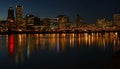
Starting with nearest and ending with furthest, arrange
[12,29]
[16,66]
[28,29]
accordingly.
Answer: [16,66]
[12,29]
[28,29]

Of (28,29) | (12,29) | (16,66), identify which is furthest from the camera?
(28,29)

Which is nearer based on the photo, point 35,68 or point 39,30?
point 35,68

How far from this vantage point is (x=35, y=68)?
67.7 feet

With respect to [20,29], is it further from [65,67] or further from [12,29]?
[65,67]

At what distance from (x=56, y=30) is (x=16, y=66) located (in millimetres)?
169641

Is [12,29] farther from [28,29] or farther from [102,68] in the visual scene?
[102,68]

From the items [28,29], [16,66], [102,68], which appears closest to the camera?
[102,68]

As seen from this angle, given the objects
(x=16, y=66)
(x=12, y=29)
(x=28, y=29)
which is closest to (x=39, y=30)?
(x=28, y=29)

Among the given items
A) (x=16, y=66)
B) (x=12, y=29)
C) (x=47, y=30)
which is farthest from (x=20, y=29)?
(x=16, y=66)

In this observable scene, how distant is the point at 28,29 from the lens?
181125 mm

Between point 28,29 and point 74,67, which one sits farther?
point 28,29

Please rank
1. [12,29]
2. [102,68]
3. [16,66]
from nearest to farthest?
[102,68] < [16,66] < [12,29]

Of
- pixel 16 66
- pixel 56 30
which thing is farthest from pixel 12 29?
pixel 16 66

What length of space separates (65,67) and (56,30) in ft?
559
